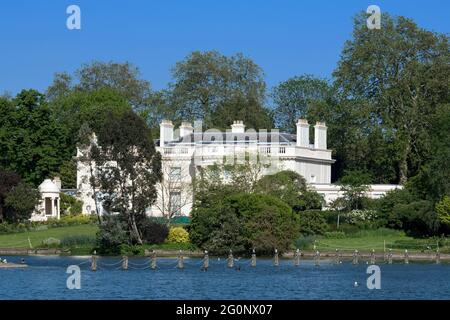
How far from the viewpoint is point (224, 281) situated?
59469mm

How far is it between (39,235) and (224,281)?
3011cm

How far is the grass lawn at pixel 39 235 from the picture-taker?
83581 millimetres

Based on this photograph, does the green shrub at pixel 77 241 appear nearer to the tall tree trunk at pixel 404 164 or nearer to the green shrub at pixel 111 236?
the green shrub at pixel 111 236

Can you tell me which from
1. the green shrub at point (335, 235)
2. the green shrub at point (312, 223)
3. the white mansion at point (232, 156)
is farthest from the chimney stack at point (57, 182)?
the green shrub at point (335, 235)

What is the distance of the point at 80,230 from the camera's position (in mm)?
88375

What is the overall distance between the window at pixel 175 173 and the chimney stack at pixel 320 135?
10228 mm

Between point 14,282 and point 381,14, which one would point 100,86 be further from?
point 14,282

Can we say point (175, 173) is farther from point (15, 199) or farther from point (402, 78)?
point (402, 78)

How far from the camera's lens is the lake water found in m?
53.5

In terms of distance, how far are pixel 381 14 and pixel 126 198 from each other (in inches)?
1395

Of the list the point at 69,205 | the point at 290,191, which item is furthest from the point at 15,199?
the point at 290,191
